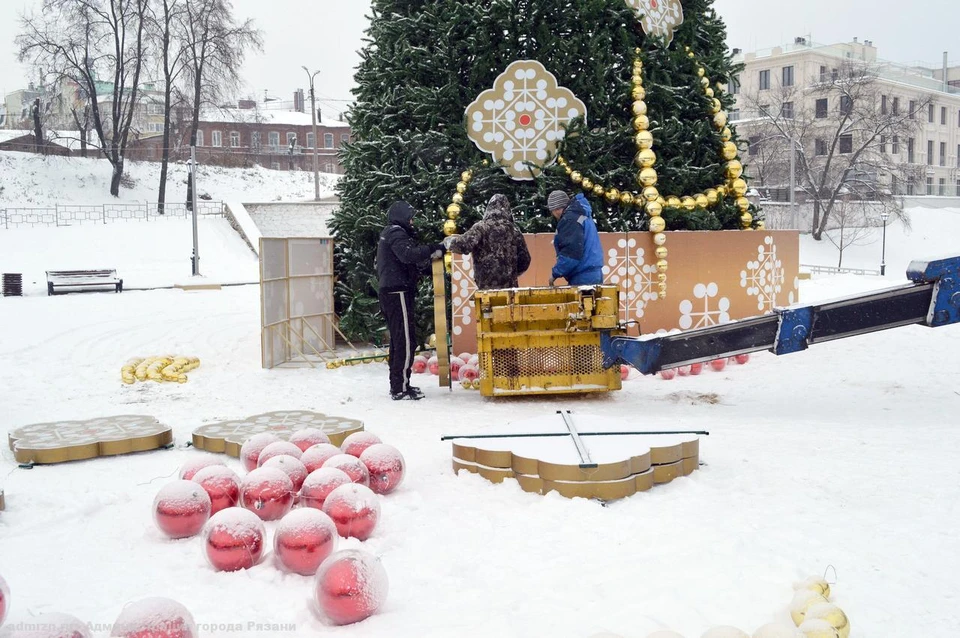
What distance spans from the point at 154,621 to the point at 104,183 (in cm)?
5041

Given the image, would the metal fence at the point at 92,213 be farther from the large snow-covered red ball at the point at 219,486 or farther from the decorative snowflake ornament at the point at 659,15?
the large snow-covered red ball at the point at 219,486

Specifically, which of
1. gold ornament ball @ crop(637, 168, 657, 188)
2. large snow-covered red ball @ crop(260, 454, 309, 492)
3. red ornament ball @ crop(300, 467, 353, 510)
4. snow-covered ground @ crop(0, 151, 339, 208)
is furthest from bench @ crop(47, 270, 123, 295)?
red ornament ball @ crop(300, 467, 353, 510)

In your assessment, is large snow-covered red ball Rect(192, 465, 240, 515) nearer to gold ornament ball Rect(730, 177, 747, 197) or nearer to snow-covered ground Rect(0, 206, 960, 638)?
snow-covered ground Rect(0, 206, 960, 638)

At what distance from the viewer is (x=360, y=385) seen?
1020cm

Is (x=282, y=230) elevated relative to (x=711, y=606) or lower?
elevated

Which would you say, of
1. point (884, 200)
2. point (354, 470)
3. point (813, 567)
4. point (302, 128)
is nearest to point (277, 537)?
point (354, 470)

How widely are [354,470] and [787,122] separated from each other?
5453cm

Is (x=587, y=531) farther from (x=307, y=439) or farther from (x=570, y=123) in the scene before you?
(x=570, y=123)

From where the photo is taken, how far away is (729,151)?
39.9ft

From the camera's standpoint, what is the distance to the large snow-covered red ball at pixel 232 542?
405 centimetres

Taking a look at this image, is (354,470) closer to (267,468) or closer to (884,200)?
(267,468)

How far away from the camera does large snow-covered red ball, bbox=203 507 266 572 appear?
4.05 m

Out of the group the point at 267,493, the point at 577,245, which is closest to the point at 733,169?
the point at 577,245

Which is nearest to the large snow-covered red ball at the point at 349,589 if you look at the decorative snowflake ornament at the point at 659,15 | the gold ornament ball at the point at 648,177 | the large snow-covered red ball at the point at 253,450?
the large snow-covered red ball at the point at 253,450
